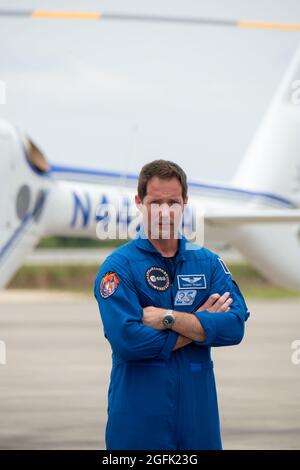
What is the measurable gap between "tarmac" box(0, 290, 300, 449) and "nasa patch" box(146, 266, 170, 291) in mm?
3208

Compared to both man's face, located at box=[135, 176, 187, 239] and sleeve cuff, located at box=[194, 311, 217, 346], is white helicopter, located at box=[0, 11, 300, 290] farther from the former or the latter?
sleeve cuff, located at box=[194, 311, 217, 346]

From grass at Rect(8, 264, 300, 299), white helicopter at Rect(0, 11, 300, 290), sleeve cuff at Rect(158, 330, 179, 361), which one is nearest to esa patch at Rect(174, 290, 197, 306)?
sleeve cuff at Rect(158, 330, 179, 361)

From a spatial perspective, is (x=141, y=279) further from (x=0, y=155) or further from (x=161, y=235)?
(x=0, y=155)

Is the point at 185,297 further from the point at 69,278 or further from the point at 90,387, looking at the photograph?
the point at 69,278

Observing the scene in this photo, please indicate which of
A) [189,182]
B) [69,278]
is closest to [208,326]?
[189,182]

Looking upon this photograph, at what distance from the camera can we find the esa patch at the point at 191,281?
3184 millimetres

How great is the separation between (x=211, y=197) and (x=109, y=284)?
489 inches

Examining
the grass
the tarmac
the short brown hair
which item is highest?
the grass

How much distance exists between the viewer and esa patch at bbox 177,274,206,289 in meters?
3.18

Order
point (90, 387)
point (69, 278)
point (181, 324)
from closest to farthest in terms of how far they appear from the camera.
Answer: point (181, 324), point (90, 387), point (69, 278)

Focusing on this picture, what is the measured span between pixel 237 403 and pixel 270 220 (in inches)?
192

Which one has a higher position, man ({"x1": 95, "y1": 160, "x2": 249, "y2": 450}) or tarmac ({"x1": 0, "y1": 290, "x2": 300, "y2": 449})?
man ({"x1": 95, "y1": 160, "x2": 249, "y2": 450})

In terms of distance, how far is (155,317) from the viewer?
124 inches
